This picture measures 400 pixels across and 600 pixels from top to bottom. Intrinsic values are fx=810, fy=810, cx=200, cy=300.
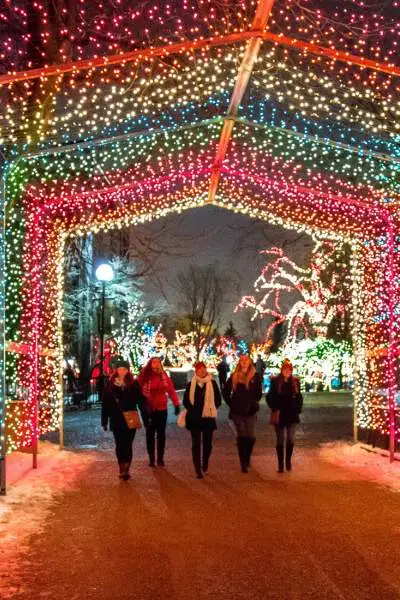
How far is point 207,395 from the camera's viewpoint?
1177 cm

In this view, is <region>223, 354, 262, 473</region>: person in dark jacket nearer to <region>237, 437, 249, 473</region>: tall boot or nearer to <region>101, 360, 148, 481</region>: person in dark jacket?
<region>237, 437, 249, 473</region>: tall boot

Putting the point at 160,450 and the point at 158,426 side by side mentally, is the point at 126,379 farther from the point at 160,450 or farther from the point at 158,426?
the point at 160,450

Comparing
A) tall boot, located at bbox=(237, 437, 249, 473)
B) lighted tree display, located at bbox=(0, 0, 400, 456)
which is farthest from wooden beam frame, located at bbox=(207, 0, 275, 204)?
tall boot, located at bbox=(237, 437, 249, 473)

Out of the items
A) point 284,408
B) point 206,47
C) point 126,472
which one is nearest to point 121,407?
point 126,472

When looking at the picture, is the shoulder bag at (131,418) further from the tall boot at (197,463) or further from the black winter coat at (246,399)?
the black winter coat at (246,399)

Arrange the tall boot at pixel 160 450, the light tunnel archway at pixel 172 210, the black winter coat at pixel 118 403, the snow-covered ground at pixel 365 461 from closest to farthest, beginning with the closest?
the snow-covered ground at pixel 365 461 < the black winter coat at pixel 118 403 < the tall boot at pixel 160 450 < the light tunnel archway at pixel 172 210

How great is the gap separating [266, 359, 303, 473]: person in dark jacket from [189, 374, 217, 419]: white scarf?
36.2 inches

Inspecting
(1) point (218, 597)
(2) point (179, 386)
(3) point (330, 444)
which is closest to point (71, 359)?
(2) point (179, 386)

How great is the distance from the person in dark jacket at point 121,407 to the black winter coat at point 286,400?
200cm

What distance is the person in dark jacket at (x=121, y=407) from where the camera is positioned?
448 inches

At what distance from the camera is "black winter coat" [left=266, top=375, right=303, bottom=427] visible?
12.1m

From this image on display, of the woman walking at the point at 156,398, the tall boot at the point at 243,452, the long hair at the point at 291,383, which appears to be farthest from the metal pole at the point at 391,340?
the woman walking at the point at 156,398

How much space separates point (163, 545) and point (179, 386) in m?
33.4

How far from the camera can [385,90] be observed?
30.5ft
